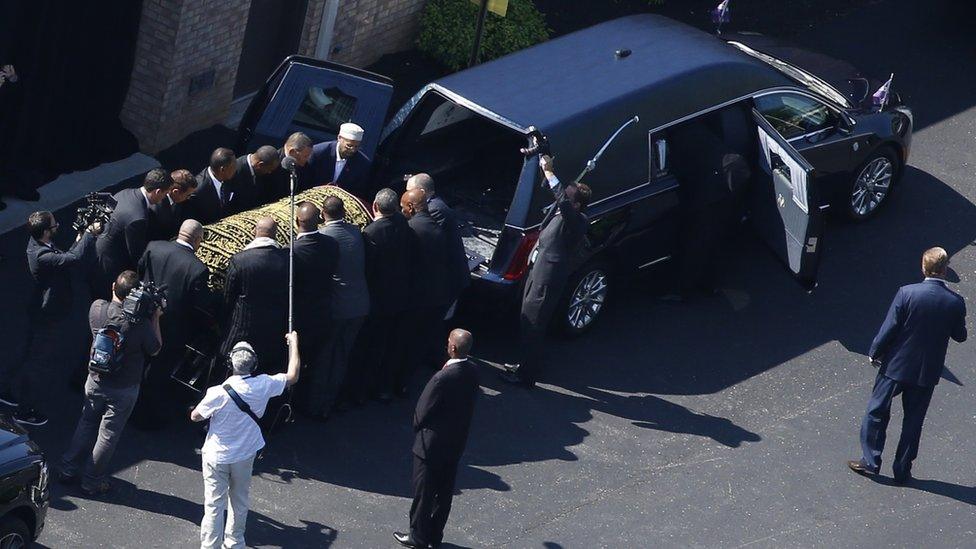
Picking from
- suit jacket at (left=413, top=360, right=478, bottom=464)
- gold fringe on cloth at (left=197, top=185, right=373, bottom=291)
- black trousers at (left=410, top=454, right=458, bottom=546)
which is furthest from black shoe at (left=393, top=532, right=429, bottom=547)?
gold fringe on cloth at (left=197, top=185, right=373, bottom=291)

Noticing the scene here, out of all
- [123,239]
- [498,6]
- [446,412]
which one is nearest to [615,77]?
[498,6]

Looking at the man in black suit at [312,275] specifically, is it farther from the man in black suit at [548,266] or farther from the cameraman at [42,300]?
the man in black suit at [548,266]

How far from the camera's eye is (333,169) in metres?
13.0

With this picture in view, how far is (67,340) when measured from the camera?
12211 millimetres

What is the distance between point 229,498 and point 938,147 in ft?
32.9

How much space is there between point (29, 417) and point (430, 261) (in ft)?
10.1

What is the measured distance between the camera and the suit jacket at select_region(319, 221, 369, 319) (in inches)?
453

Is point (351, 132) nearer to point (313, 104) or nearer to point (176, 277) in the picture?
point (313, 104)

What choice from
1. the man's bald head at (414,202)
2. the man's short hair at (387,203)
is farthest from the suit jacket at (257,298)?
the man's bald head at (414,202)

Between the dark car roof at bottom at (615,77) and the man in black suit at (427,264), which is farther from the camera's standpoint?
the dark car roof at bottom at (615,77)

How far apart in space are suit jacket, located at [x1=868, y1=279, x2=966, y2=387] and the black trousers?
3532mm

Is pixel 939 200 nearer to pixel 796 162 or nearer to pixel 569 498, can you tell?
pixel 796 162

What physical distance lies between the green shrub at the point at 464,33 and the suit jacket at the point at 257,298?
23.2ft

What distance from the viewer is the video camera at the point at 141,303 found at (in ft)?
33.5
